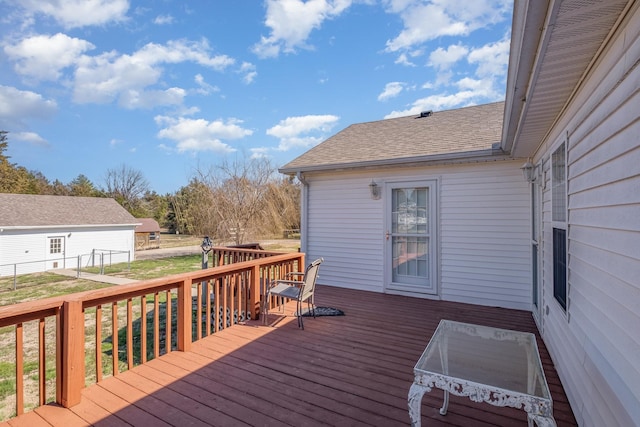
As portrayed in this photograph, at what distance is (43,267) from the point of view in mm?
15625

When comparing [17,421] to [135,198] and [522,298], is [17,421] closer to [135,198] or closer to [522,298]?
[522,298]

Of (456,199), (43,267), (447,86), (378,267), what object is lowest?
(43,267)

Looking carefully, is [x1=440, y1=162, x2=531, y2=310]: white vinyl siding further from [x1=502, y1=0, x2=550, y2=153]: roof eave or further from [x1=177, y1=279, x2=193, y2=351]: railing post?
[x1=177, y1=279, x2=193, y2=351]: railing post

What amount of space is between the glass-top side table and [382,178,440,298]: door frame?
3.03 m

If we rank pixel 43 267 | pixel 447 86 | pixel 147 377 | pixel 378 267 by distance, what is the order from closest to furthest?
1. pixel 147 377
2. pixel 378 267
3. pixel 447 86
4. pixel 43 267

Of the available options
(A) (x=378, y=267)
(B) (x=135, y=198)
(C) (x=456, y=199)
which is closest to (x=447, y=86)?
(C) (x=456, y=199)

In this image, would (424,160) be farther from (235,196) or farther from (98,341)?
(235,196)

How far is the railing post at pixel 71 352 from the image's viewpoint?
7.32 ft

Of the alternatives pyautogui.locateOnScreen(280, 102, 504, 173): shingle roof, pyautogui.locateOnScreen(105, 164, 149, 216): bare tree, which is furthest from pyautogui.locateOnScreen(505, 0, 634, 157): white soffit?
pyautogui.locateOnScreen(105, 164, 149, 216): bare tree

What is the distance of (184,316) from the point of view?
322 cm

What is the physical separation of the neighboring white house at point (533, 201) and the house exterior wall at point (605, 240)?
10 mm

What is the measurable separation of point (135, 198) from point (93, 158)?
20.3 feet

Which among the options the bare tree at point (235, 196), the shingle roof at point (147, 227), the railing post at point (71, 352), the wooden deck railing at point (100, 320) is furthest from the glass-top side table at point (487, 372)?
the shingle roof at point (147, 227)

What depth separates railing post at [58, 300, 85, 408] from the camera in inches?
87.8
